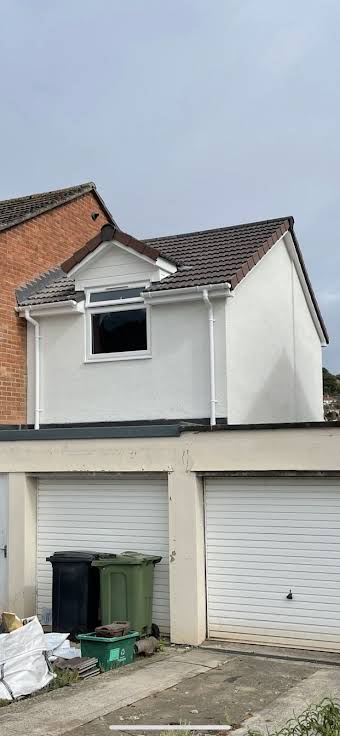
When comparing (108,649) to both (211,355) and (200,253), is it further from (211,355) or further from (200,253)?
(200,253)

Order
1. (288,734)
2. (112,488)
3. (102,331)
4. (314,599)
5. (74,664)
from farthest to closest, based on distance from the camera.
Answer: (102,331)
(112,488)
(314,599)
(74,664)
(288,734)

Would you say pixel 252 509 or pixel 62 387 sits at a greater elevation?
pixel 62 387

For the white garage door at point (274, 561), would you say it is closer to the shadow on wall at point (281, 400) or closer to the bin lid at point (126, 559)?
the bin lid at point (126, 559)

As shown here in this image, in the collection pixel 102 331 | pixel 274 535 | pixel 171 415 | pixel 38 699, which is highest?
pixel 102 331

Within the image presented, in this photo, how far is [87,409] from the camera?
1295 cm

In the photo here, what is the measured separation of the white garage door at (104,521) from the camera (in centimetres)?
1036

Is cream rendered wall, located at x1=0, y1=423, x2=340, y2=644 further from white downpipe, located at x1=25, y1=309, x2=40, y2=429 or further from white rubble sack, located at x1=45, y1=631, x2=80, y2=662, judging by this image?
white downpipe, located at x1=25, y1=309, x2=40, y2=429

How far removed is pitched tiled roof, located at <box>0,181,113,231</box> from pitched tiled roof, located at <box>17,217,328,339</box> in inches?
47.5

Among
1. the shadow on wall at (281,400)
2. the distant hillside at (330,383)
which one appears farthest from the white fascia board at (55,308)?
the distant hillside at (330,383)

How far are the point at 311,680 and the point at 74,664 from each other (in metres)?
2.54

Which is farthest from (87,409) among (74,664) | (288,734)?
(288,734)

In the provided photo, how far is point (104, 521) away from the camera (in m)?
10.9

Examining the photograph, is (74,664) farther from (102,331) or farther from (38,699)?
(102,331)

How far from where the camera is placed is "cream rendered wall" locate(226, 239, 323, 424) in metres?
12.5
